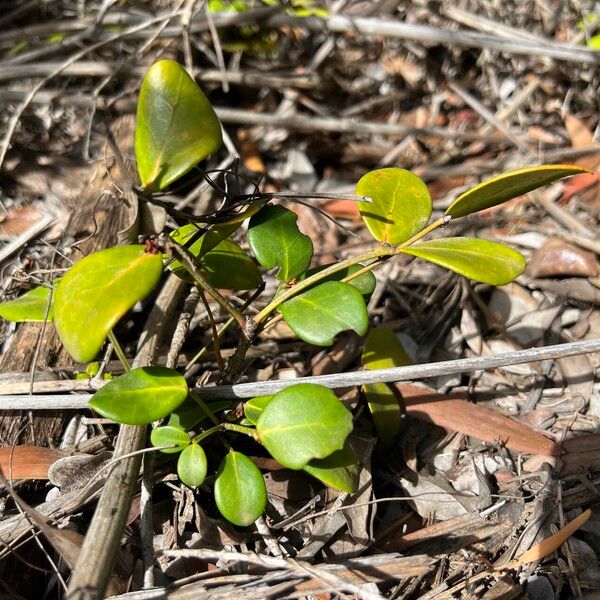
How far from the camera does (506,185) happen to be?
1112 mm

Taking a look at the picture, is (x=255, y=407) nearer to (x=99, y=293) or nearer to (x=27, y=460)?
(x=99, y=293)

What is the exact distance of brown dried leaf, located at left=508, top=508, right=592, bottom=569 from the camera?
136cm

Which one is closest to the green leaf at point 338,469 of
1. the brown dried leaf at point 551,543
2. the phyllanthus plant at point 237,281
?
the phyllanthus plant at point 237,281

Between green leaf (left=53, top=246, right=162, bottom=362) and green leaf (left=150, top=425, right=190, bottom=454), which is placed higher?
green leaf (left=53, top=246, right=162, bottom=362)

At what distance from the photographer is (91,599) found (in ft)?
3.41

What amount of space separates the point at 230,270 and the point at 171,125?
1.31ft

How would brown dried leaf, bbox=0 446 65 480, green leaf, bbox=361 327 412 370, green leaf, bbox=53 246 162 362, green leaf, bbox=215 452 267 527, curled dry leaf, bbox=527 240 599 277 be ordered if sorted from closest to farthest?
green leaf, bbox=53 246 162 362
green leaf, bbox=215 452 267 527
brown dried leaf, bbox=0 446 65 480
green leaf, bbox=361 327 412 370
curled dry leaf, bbox=527 240 599 277

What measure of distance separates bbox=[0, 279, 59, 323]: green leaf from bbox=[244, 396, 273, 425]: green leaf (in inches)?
19.6

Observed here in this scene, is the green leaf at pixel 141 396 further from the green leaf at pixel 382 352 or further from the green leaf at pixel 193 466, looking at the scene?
the green leaf at pixel 382 352

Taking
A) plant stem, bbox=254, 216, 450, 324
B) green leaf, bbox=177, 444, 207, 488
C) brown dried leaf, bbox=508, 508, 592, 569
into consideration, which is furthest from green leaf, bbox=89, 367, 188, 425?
brown dried leaf, bbox=508, 508, 592, 569

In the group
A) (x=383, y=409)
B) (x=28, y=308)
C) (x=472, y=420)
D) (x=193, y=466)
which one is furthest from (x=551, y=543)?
(x=28, y=308)

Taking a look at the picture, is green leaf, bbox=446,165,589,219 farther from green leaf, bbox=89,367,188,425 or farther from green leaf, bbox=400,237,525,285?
green leaf, bbox=89,367,188,425

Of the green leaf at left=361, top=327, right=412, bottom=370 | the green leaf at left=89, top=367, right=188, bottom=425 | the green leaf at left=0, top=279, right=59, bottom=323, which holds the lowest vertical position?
the green leaf at left=361, top=327, right=412, bottom=370

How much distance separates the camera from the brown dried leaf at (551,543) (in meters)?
1.36
